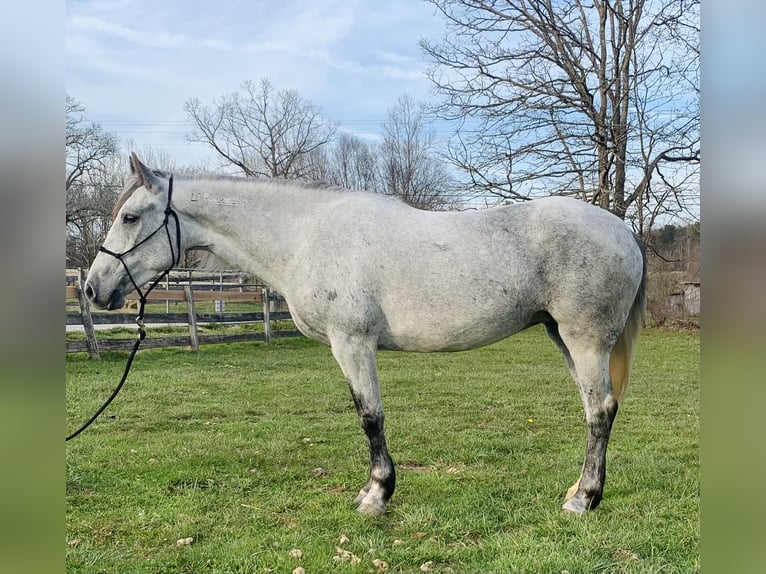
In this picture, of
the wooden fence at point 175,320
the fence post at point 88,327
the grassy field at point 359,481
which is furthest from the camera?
the wooden fence at point 175,320

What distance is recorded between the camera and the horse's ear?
3195mm

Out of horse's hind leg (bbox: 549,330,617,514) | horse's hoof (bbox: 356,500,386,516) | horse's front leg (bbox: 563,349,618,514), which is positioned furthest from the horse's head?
horse's front leg (bbox: 563,349,618,514)

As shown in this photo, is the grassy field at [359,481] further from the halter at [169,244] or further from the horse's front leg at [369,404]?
the halter at [169,244]

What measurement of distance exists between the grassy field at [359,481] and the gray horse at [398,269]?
39 cm

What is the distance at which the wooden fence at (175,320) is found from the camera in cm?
932

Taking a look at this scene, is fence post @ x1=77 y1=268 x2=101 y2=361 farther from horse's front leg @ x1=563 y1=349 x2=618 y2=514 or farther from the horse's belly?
horse's front leg @ x1=563 y1=349 x2=618 y2=514

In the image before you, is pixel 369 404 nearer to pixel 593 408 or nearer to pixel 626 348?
pixel 593 408

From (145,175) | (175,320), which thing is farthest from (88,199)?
(145,175)

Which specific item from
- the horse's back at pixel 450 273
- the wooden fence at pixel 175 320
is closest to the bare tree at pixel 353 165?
the wooden fence at pixel 175 320

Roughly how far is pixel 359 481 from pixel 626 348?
7.27ft

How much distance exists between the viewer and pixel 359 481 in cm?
397

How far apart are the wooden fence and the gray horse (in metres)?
5.89
